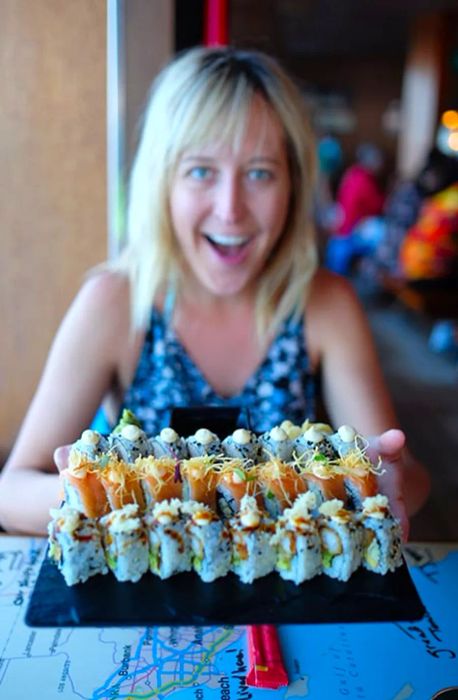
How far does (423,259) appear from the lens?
5090 millimetres

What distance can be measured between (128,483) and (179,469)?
60 mm

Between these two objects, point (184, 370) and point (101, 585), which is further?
point (184, 370)

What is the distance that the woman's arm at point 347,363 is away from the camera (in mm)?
1334

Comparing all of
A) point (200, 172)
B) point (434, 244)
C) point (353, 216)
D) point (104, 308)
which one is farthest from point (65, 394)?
point (353, 216)

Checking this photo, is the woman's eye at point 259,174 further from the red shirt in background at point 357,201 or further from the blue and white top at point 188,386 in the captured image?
the red shirt in background at point 357,201

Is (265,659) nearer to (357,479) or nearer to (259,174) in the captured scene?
(357,479)

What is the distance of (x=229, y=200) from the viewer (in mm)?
1189

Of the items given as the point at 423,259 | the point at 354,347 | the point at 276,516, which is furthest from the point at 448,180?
the point at 276,516

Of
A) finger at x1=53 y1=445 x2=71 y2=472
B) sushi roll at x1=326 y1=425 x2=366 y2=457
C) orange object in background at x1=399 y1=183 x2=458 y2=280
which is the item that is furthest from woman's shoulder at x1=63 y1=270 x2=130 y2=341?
orange object in background at x1=399 y1=183 x2=458 y2=280

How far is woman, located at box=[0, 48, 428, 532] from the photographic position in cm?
121

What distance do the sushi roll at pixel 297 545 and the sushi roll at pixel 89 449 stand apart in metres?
0.22

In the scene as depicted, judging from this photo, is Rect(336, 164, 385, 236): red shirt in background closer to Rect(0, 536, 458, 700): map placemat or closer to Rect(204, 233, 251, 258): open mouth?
Rect(204, 233, 251, 258): open mouth

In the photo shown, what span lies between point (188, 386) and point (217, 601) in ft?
2.34

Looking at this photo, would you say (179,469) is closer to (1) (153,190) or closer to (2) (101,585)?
(2) (101,585)
